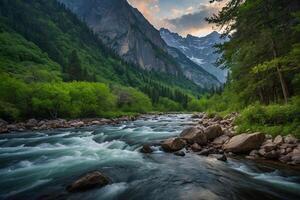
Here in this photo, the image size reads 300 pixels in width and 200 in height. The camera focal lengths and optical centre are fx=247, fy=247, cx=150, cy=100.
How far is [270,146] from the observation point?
1394 cm

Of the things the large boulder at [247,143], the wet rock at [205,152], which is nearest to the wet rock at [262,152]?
the large boulder at [247,143]

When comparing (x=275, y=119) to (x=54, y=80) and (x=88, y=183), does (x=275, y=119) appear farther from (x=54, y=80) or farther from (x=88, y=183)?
(x=54, y=80)

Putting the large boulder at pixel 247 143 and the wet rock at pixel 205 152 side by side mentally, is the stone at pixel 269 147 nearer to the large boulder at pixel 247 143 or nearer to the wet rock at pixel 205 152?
the large boulder at pixel 247 143

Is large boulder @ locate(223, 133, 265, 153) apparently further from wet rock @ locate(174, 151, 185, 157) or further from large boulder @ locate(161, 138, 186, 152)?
large boulder @ locate(161, 138, 186, 152)

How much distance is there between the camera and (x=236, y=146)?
1513 cm

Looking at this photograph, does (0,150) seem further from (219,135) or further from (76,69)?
(76,69)

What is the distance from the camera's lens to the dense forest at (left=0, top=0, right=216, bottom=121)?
4966 centimetres

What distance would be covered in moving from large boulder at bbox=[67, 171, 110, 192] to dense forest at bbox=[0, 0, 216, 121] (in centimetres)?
3878

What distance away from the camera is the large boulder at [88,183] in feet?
32.7

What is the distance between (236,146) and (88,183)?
9.30 metres

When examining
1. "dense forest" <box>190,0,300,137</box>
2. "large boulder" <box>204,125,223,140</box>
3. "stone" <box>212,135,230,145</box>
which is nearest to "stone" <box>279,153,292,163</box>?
"dense forest" <box>190,0,300,137</box>

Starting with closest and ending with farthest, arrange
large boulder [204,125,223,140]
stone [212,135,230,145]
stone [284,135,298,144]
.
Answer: stone [284,135,298,144]
stone [212,135,230,145]
large boulder [204,125,223,140]

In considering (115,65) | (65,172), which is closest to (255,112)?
(65,172)

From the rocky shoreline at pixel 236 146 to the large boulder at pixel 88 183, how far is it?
6.32 meters
